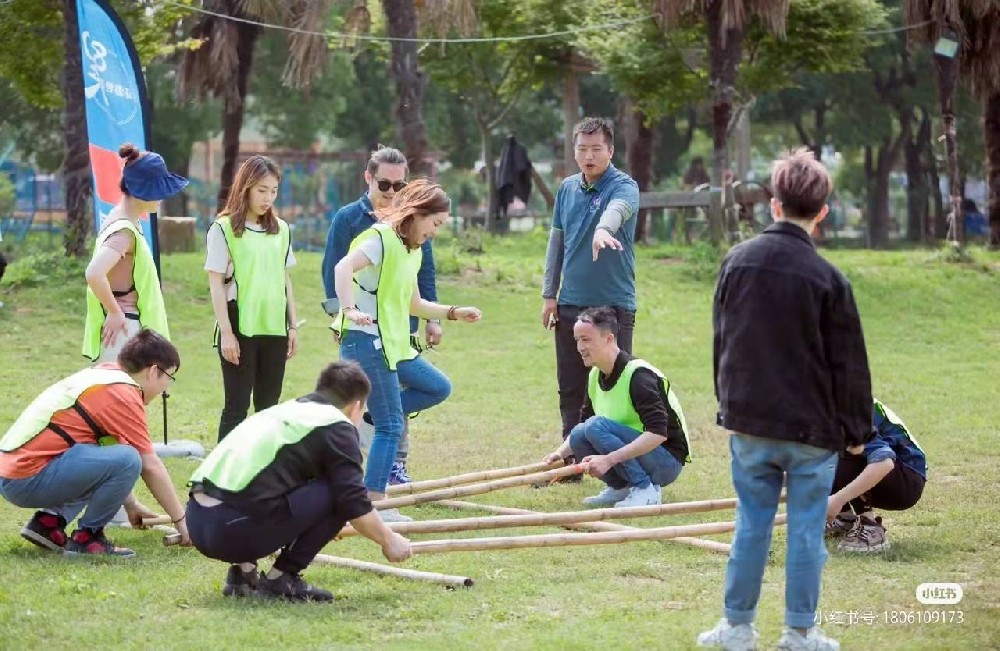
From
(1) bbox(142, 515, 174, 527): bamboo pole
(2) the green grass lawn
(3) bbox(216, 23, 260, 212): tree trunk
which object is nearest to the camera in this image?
(2) the green grass lawn

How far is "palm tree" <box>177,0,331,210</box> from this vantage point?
19672 millimetres

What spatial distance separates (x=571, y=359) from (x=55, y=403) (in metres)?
3.35

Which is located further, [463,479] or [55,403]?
[463,479]

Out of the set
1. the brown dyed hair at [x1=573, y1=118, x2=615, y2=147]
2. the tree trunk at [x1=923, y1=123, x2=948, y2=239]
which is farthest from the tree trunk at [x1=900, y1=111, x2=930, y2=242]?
the brown dyed hair at [x1=573, y1=118, x2=615, y2=147]

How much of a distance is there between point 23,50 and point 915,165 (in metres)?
30.8

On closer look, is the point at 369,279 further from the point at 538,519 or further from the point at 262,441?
the point at 262,441

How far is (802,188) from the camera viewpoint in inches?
200

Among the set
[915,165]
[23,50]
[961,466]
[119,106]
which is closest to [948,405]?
[961,466]

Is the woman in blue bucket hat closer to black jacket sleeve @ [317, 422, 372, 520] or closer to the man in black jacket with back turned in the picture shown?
black jacket sleeve @ [317, 422, 372, 520]

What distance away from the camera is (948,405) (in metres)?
12.0

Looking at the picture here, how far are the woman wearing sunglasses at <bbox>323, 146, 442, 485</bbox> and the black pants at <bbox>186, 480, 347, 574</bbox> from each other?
2.45 m

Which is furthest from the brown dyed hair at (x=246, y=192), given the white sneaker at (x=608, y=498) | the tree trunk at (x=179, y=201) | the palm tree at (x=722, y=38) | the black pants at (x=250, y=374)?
the tree trunk at (x=179, y=201)

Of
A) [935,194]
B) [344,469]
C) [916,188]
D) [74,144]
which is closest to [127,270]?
[344,469]

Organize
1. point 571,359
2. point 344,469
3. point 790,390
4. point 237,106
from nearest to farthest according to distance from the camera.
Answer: point 790,390 → point 344,469 → point 571,359 → point 237,106
